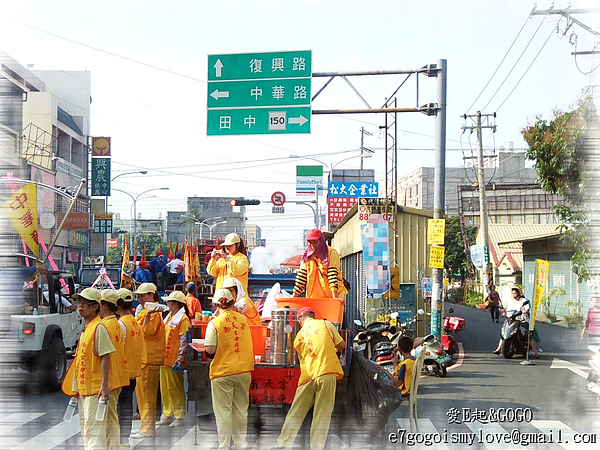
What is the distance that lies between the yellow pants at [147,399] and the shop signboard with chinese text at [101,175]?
101 ft

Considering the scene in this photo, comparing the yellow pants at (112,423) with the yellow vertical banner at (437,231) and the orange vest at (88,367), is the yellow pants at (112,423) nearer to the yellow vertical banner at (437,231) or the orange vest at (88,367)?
the orange vest at (88,367)

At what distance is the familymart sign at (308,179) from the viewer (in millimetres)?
33562

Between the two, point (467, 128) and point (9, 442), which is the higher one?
point (467, 128)

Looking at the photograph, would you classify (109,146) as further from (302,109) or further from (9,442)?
(9,442)

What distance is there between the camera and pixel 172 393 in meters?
7.64

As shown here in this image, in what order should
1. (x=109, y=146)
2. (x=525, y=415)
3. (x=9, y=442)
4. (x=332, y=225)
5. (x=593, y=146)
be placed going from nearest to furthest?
(x=9, y=442) < (x=525, y=415) < (x=593, y=146) < (x=332, y=225) < (x=109, y=146)

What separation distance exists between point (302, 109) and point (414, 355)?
262 inches

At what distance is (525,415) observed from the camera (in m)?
8.38

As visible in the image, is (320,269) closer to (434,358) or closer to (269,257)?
(434,358)

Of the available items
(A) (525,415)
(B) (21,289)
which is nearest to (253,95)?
(B) (21,289)

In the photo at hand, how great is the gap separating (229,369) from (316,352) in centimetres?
93

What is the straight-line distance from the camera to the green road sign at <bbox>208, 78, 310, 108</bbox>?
1255 cm

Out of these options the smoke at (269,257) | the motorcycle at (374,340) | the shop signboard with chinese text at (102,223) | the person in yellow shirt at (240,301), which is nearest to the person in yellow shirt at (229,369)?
the person in yellow shirt at (240,301)

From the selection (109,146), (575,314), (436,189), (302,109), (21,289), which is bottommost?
(575,314)
